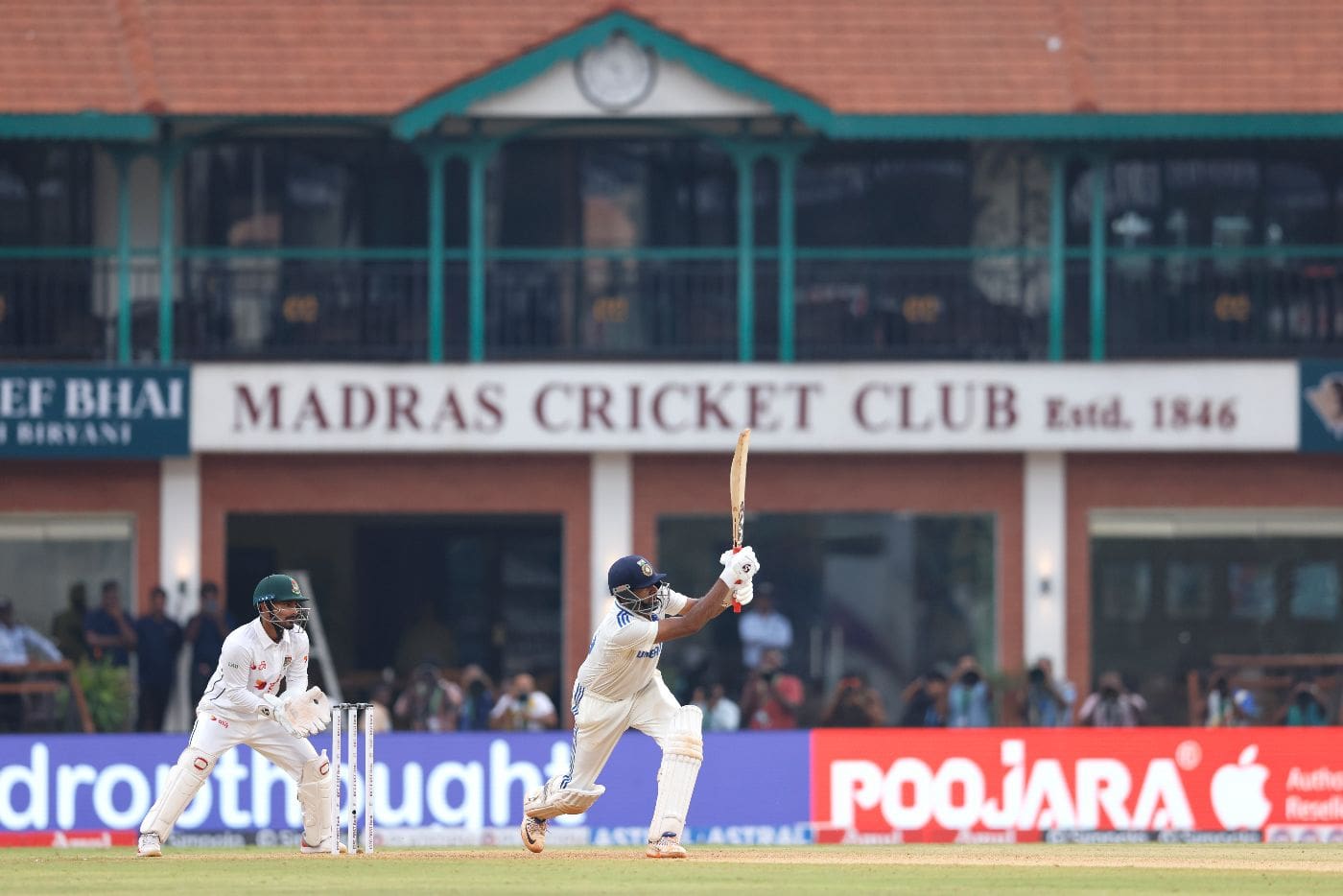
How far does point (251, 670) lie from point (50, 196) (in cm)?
1421

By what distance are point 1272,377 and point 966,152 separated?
4227 millimetres

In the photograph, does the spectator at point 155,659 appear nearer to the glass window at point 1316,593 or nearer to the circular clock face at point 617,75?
the circular clock face at point 617,75

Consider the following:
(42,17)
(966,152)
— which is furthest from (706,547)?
(42,17)

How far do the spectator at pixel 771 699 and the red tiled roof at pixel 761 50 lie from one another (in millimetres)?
5843

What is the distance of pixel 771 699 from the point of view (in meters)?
25.7

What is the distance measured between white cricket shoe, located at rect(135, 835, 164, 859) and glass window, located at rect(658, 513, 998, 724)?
39.9ft

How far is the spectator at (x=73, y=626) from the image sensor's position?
26.5 meters

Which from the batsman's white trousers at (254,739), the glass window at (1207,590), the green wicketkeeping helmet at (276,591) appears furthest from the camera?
the glass window at (1207,590)

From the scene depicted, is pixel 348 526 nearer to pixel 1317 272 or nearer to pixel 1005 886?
pixel 1317 272

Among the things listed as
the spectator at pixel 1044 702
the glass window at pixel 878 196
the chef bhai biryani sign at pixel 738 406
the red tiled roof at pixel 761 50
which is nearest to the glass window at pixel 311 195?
the red tiled roof at pixel 761 50

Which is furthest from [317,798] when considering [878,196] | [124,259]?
[878,196]

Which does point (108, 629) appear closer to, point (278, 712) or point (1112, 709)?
point (1112, 709)

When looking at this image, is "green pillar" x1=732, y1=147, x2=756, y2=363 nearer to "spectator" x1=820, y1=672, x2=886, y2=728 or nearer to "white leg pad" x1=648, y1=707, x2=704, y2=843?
"spectator" x1=820, y1=672, x2=886, y2=728

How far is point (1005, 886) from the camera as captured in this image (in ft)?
45.0
